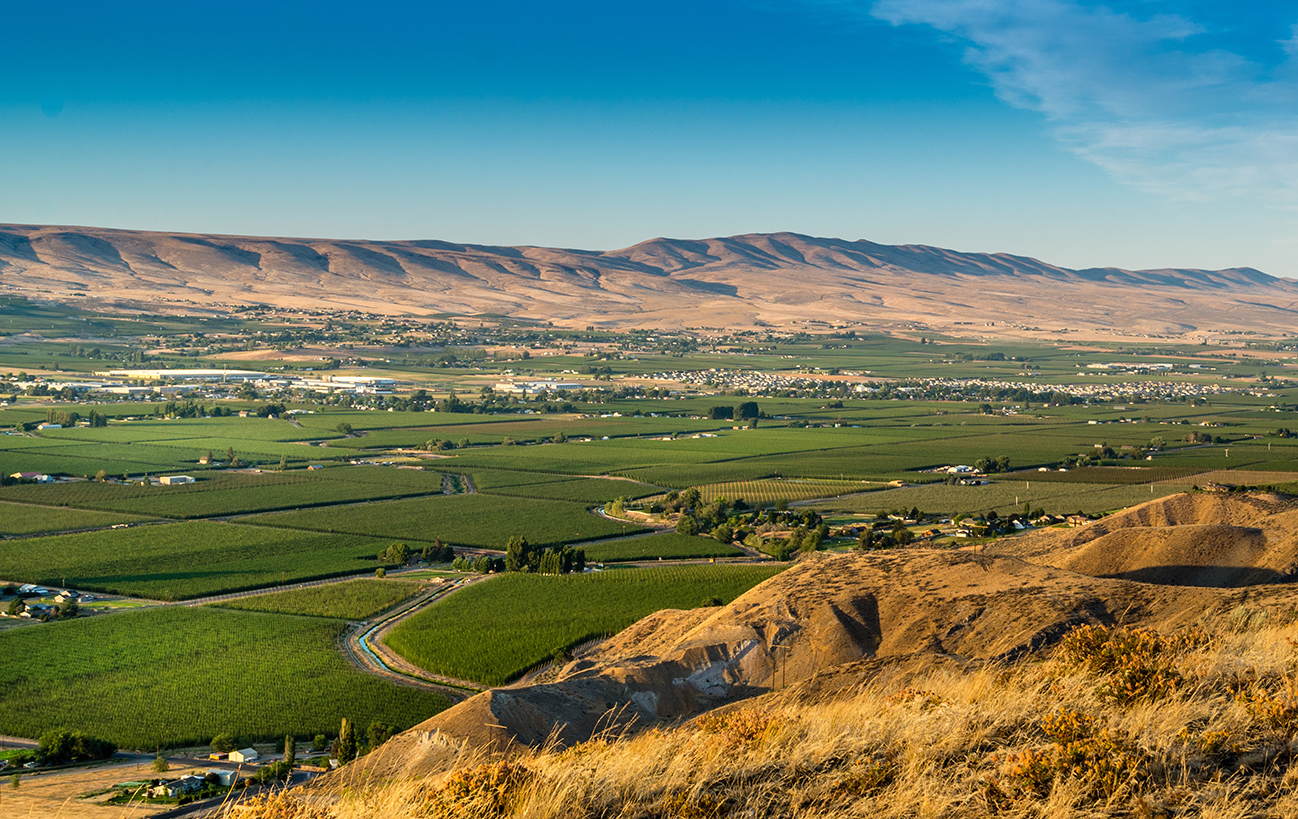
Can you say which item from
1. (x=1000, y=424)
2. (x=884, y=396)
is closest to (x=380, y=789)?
(x=1000, y=424)

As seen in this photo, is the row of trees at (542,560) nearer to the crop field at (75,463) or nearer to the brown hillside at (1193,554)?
the brown hillside at (1193,554)

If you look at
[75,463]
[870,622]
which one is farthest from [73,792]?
[75,463]

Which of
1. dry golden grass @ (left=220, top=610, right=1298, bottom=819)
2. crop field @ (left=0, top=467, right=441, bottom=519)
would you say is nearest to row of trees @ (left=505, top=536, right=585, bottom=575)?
crop field @ (left=0, top=467, right=441, bottom=519)

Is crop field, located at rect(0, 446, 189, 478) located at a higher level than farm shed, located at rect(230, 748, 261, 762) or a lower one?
higher

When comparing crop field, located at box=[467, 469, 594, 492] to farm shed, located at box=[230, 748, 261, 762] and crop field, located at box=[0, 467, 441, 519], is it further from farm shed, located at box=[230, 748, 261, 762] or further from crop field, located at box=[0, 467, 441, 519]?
farm shed, located at box=[230, 748, 261, 762]

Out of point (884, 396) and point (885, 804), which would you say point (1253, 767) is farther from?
point (884, 396)

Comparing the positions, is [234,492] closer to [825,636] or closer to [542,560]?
[542,560]
